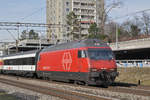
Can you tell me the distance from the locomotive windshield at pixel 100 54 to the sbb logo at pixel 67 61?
2551 millimetres

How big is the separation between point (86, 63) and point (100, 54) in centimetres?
135

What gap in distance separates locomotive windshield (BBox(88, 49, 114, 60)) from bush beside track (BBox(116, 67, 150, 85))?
8865 mm

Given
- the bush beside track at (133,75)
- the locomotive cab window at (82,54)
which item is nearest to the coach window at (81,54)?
the locomotive cab window at (82,54)

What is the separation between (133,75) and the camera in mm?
31109

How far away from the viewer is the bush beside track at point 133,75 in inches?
1120

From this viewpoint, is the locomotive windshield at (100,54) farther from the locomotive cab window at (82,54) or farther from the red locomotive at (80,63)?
the locomotive cab window at (82,54)

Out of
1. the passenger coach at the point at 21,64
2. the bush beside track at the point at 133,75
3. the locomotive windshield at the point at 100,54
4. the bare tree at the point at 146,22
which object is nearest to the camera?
the locomotive windshield at the point at 100,54

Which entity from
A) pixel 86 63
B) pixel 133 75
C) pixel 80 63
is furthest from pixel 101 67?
pixel 133 75

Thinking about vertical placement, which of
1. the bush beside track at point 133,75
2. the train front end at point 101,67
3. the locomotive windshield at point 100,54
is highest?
the locomotive windshield at point 100,54

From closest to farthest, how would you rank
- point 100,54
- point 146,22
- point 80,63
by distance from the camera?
point 100,54, point 80,63, point 146,22

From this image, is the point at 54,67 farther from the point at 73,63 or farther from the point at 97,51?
the point at 97,51

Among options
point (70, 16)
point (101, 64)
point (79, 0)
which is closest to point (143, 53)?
point (70, 16)

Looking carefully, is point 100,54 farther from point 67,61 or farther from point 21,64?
point 21,64

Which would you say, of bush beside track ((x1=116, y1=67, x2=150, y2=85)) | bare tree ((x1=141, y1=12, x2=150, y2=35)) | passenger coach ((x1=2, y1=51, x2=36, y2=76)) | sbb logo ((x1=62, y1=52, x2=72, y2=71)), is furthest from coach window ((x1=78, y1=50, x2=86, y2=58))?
bare tree ((x1=141, y1=12, x2=150, y2=35))
